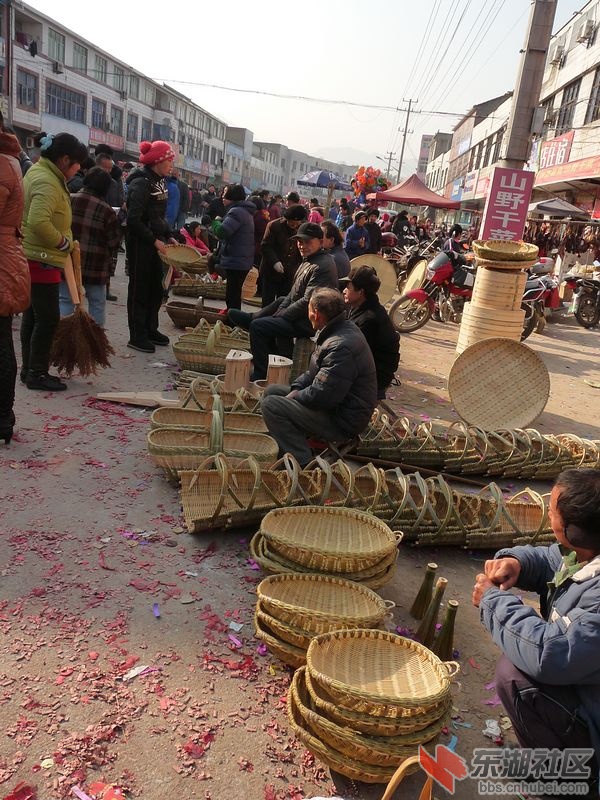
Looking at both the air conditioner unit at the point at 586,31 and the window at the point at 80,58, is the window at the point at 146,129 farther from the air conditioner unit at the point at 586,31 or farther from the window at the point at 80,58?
the air conditioner unit at the point at 586,31

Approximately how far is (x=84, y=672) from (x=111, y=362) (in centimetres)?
436

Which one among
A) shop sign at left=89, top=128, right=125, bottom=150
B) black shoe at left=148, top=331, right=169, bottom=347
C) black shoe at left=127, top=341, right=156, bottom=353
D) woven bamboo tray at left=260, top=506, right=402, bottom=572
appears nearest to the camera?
woven bamboo tray at left=260, top=506, right=402, bottom=572

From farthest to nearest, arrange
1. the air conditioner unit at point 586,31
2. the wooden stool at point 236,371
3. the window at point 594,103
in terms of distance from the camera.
A: the air conditioner unit at point 586,31 → the window at point 594,103 → the wooden stool at point 236,371

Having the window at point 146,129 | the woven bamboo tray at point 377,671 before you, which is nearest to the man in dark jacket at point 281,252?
the woven bamboo tray at point 377,671

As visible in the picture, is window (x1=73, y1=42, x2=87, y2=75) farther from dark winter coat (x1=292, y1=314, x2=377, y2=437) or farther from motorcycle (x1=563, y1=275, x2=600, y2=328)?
dark winter coat (x1=292, y1=314, x2=377, y2=437)

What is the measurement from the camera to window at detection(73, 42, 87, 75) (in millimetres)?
36656

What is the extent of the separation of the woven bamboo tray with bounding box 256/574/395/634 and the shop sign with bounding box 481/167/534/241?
5.62m

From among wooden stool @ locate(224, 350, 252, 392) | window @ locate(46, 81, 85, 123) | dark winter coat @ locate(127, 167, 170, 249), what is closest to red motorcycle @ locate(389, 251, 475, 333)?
dark winter coat @ locate(127, 167, 170, 249)

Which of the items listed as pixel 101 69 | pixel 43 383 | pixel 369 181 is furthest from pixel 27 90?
pixel 43 383

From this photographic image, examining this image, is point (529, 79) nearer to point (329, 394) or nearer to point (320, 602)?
point (329, 394)

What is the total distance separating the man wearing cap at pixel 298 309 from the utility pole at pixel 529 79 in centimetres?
287

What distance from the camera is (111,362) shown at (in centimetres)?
629

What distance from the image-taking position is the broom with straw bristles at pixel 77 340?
5.22m

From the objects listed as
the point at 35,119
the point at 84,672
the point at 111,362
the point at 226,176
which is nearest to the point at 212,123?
the point at 226,176
